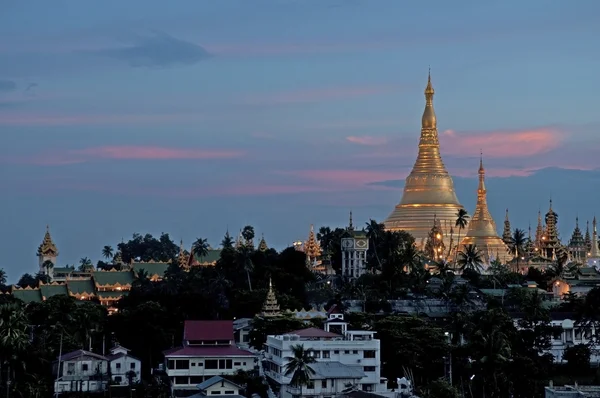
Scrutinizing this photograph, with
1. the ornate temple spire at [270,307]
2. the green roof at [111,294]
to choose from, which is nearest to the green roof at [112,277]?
the green roof at [111,294]

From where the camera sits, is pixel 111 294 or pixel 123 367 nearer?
pixel 123 367

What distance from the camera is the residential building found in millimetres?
81938

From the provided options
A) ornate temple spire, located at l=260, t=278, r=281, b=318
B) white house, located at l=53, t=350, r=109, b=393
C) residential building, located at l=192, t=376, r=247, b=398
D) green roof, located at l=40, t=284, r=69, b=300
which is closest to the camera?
residential building, located at l=192, t=376, r=247, b=398

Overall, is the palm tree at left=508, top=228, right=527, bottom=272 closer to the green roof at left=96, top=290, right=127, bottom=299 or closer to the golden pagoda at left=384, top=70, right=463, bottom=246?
the golden pagoda at left=384, top=70, right=463, bottom=246

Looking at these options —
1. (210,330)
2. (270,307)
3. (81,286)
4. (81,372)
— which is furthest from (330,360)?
(81,286)

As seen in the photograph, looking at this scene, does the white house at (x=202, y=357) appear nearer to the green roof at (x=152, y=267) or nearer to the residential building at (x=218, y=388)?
the residential building at (x=218, y=388)

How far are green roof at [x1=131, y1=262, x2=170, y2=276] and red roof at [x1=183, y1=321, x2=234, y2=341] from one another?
58876 millimetres

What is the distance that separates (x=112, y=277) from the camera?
475 ft

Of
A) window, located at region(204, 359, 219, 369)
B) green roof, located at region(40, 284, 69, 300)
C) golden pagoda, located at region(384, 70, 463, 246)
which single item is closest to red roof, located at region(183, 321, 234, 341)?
window, located at region(204, 359, 219, 369)

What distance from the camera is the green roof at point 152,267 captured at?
150 meters

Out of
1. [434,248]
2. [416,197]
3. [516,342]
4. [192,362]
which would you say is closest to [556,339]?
[516,342]

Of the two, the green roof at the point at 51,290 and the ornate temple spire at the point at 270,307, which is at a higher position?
the green roof at the point at 51,290

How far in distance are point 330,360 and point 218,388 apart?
26.4 ft

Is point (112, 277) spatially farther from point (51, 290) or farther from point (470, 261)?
point (470, 261)
